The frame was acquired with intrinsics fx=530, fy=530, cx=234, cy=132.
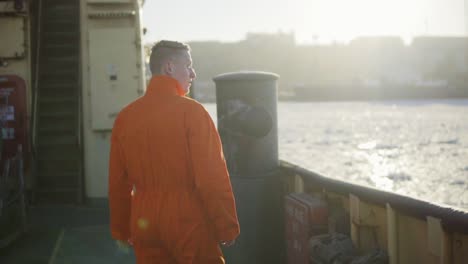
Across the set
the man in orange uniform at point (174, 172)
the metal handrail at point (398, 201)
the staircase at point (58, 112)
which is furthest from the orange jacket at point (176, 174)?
the staircase at point (58, 112)

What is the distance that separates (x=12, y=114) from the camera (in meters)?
7.47

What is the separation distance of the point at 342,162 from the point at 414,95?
199 ft

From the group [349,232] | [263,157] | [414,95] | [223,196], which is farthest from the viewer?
[414,95]

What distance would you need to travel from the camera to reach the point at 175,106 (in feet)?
7.71

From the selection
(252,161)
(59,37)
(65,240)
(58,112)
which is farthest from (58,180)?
(252,161)

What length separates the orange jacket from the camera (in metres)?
2.32

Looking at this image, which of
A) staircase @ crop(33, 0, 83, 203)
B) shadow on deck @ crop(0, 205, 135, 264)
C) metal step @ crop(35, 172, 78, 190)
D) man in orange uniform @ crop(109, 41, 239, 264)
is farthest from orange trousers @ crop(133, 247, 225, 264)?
metal step @ crop(35, 172, 78, 190)

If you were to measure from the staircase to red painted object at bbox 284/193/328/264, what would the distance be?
3813 millimetres

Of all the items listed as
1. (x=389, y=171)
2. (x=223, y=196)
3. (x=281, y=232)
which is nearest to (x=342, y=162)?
(x=389, y=171)

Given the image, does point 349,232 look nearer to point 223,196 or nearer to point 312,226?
point 312,226

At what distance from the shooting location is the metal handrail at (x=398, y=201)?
2.90 meters

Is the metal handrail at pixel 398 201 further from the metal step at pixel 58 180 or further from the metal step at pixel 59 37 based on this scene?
the metal step at pixel 59 37

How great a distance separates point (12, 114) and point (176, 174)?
5.87m

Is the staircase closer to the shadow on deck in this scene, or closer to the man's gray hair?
the shadow on deck
